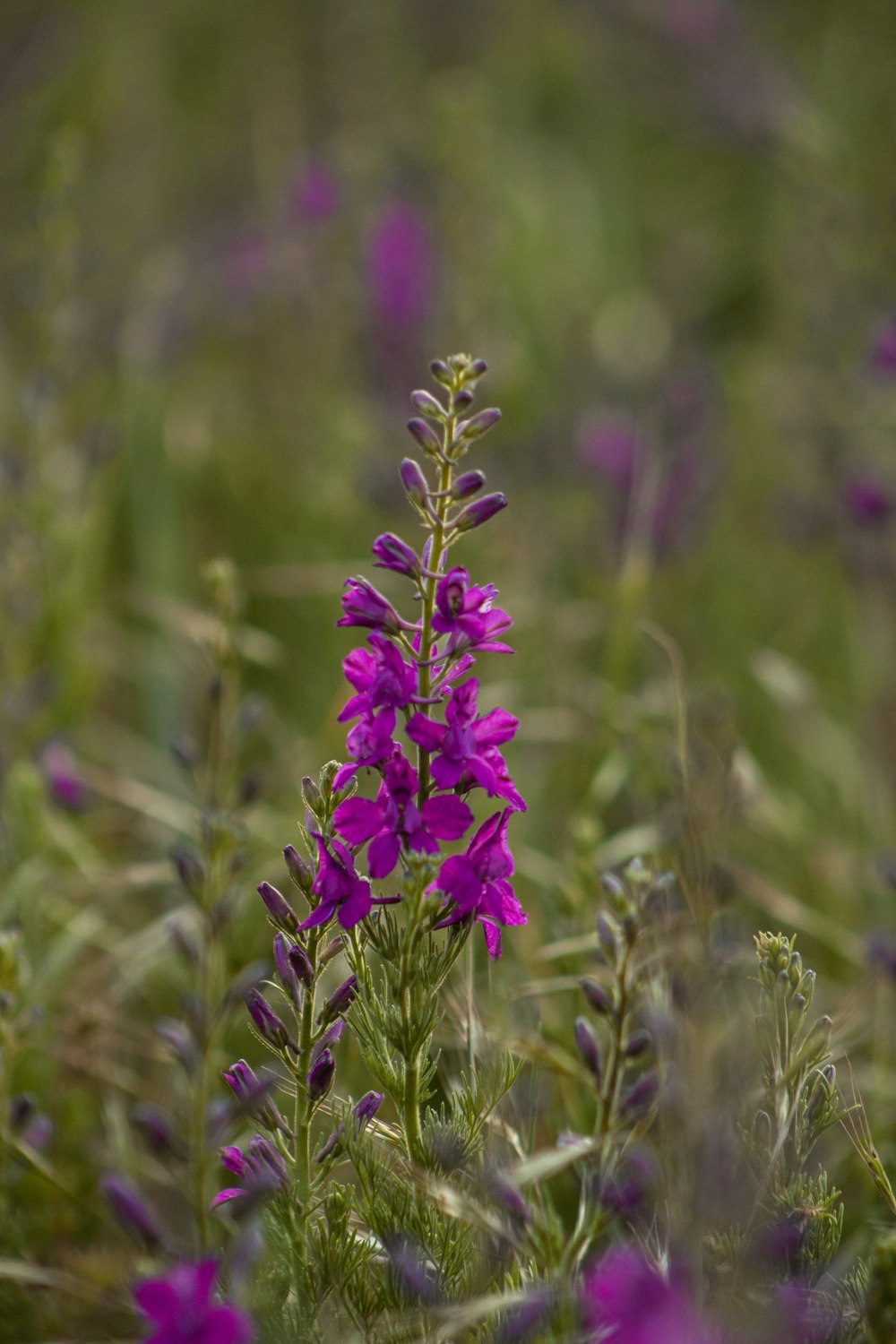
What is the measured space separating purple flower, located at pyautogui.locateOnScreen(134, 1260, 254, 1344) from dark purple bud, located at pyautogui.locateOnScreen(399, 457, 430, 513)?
0.76 metres

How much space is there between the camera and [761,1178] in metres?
1.26

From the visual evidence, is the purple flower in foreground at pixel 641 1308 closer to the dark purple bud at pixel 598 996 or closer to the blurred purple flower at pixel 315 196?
the dark purple bud at pixel 598 996

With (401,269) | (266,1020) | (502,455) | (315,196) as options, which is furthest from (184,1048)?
(315,196)

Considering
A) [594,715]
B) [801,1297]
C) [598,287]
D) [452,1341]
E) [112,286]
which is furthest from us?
[112,286]

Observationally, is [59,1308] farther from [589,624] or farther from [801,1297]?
[589,624]

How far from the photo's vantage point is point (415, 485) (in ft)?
4.40

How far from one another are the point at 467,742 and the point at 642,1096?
43 cm

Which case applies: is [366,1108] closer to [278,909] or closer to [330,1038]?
[330,1038]

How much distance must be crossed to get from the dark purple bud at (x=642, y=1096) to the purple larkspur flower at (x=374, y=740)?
17.3 inches

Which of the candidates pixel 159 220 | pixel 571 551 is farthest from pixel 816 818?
pixel 159 220

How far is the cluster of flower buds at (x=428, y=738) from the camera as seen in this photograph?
1.21m

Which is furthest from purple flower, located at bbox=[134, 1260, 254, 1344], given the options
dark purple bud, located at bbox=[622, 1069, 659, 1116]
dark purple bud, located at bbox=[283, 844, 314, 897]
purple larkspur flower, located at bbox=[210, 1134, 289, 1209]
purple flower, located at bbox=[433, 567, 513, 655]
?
purple flower, located at bbox=[433, 567, 513, 655]

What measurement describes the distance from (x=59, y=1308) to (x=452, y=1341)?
75 centimetres

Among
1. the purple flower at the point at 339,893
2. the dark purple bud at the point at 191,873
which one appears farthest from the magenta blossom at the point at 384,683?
the dark purple bud at the point at 191,873
